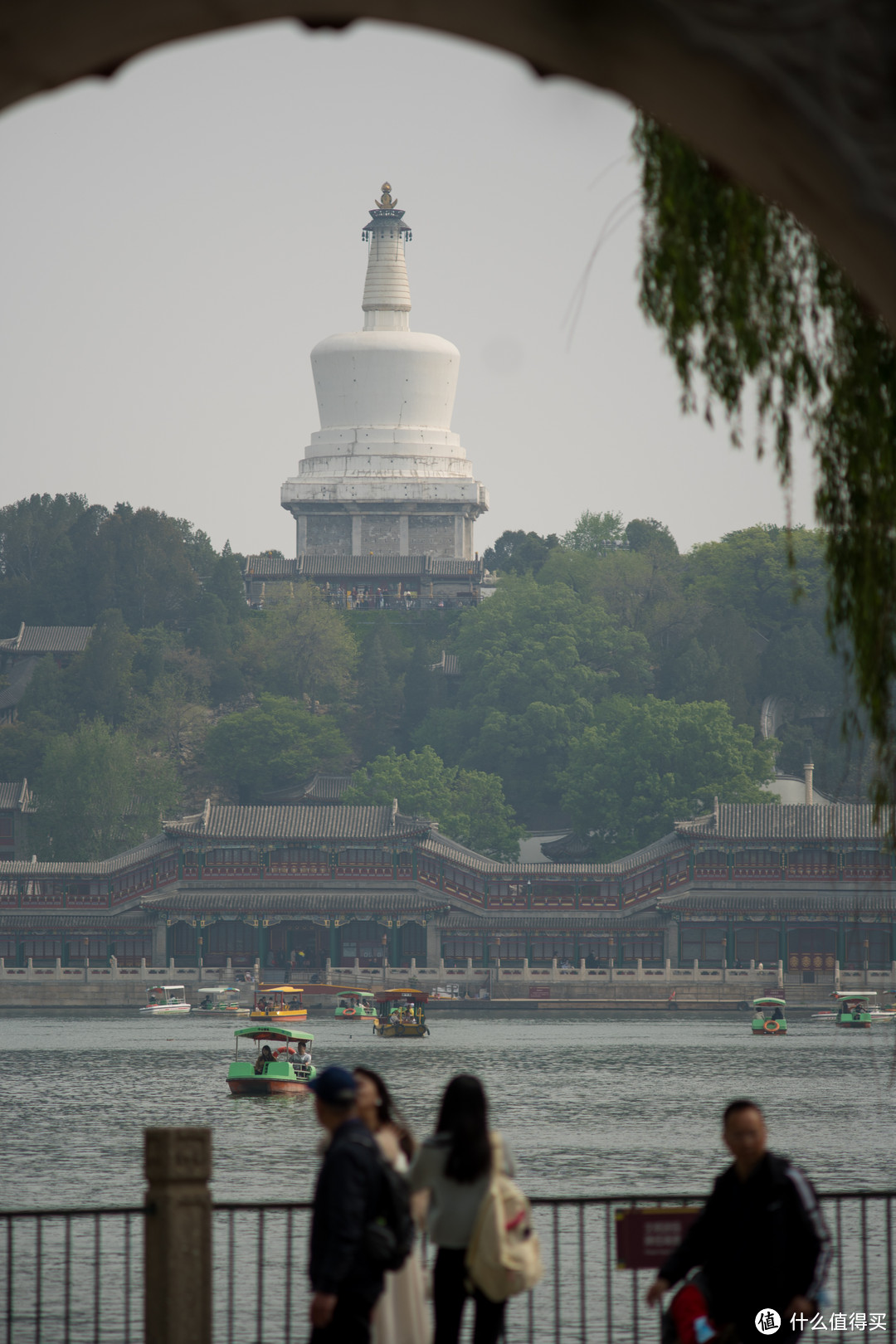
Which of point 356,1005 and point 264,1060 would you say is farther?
point 356,1005

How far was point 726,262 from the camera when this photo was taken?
3957mm

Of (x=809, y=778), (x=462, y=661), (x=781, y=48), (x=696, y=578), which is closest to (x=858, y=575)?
(x=781, y=48)

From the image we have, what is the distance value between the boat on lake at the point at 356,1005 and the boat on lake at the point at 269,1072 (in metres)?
14.1

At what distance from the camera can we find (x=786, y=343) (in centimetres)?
405

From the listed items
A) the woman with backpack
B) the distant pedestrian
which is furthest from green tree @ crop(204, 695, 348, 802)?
the distant pedestrian

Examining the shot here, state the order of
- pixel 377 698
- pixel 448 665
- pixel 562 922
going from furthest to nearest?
pixel 448 665
pixel 377 698
pixel 562 922

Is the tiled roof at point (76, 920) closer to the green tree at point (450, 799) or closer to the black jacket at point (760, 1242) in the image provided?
the green tree at point (450, 799)

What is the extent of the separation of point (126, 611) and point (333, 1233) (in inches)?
3109

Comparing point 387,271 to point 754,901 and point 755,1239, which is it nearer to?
point 754,901

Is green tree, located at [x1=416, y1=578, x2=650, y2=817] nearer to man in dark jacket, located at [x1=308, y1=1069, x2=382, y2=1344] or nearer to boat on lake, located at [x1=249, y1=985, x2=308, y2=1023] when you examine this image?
boat on lake, located at [x1=249, y1=985, x2=308, y2=1023]

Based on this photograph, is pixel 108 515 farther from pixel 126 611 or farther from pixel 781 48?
pixel 781 48

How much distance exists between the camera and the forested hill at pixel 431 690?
64500 mm

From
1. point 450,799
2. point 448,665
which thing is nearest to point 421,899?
point 450,799

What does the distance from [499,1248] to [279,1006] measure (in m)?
45.7
